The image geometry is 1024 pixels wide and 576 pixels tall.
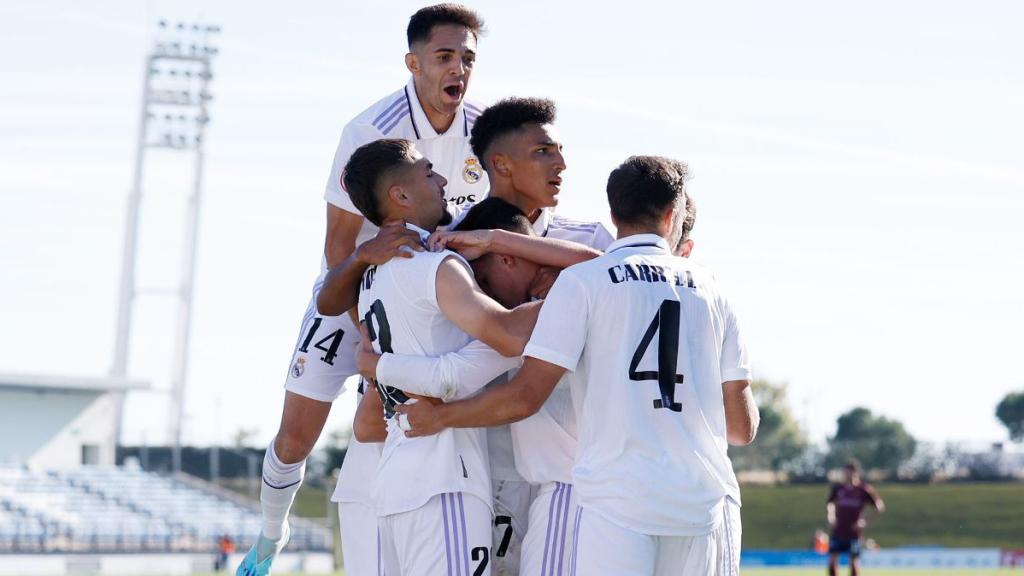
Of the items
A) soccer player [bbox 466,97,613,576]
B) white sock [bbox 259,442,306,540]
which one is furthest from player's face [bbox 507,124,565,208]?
white sock [bbox 259,442,306,540]

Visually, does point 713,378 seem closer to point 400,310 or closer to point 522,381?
point 522,381

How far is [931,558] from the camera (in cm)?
4488

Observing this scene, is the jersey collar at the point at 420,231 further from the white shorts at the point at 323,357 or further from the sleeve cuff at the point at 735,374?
the white shorts at the point at 323,357

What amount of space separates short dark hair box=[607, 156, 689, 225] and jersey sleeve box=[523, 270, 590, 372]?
0.34m

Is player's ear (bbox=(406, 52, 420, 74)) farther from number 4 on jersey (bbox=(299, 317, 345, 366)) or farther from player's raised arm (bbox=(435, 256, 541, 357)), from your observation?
player's raised arm (bbox=(435, 256, 541, 357))

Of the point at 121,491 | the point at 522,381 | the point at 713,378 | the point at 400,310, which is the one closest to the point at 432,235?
the point at 400,310

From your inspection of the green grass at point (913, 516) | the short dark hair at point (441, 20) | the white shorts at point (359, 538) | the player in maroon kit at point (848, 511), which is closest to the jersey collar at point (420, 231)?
the white shorts at point (359, 538)

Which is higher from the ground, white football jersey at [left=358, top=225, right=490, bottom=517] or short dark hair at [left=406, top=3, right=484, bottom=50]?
short dark hair at [left=406, top=3, right=484, bottom=50]

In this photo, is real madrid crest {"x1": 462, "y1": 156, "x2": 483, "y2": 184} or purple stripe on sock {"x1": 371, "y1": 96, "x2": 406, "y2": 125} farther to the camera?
real madrid crest {"x1": 462, "y1": 156, "x2": 483, "y2": 184}

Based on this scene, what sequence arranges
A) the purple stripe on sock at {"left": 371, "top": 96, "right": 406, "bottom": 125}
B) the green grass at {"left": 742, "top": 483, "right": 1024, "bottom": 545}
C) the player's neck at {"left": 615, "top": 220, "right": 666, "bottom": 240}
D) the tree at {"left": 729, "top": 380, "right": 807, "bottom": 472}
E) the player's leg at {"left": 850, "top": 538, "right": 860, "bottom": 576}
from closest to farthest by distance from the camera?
1. the player's neck at {"left": 615, "top": 220, "right": 666, "bottom": 240}
2. the purple stripe on sock at {"left": 371, "top": 96, "right": 406, "bottom": 125}
3. the player's leg at {"left": 850, "top": 538, "right": 860, "bottom": 576}
4. the green grass at {"left": 742, "top": 483, "right": 1024, "bottom": 545}
5. the tree at {"left": 729, "top": 380, "right": 807, "bottom": 472}

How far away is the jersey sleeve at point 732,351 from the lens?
17.2 ft

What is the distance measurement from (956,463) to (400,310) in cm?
6291

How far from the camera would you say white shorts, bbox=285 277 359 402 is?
21.9 ft

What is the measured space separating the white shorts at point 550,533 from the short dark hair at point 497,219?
951 millimetres
